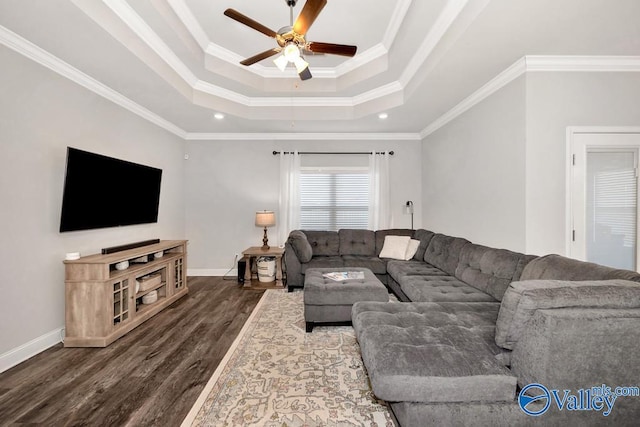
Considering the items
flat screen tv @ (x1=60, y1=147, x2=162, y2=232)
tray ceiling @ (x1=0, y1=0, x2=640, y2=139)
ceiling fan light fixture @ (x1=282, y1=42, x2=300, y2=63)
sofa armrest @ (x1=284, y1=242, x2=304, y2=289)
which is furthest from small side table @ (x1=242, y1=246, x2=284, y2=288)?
ceiling fan light fixture @ (x1=282, y1=42, x2=300, y2=63)

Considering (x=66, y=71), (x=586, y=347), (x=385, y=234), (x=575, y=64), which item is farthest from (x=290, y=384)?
(x=575, y=64)

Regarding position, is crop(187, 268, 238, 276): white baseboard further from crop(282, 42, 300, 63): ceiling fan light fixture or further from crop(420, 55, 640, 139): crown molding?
crop(420, 55, 640, 139): crown molding

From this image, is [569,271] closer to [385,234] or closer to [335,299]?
[335,299]

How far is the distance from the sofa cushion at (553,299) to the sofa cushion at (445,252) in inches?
76.9

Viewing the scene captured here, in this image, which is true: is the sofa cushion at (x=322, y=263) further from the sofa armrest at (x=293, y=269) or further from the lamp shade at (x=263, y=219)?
the lamp shade at (x=263, y=219)

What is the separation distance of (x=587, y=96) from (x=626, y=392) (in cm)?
260

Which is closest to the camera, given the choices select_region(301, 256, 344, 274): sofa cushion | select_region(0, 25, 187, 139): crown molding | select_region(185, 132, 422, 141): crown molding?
select_region(0, 25, 187, 139): crown molding

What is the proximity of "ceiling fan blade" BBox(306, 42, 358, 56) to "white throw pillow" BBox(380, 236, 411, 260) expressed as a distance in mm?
3032

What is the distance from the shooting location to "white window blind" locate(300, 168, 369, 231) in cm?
526

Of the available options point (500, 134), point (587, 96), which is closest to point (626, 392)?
point (500, 134)

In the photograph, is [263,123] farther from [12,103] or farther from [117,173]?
[12,103]

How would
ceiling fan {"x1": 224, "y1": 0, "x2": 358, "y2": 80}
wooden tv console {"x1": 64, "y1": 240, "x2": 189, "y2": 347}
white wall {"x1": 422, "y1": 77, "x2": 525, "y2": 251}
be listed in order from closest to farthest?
1. ceiling fan {"x1": 224, "y1": 0, "x2": 358, "y2": 80}
2. wooden tv console {"x1": 64, "y1": 240, "x2": 189, "y2": 347}
3. white wall {"x1": 422, "y1": 77, "x2": 525, "y2": 251}

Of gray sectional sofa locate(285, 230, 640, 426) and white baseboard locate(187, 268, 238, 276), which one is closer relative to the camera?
gray sectional sofa locate(285, 230, 640, 426)

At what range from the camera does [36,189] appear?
8.16 ft
